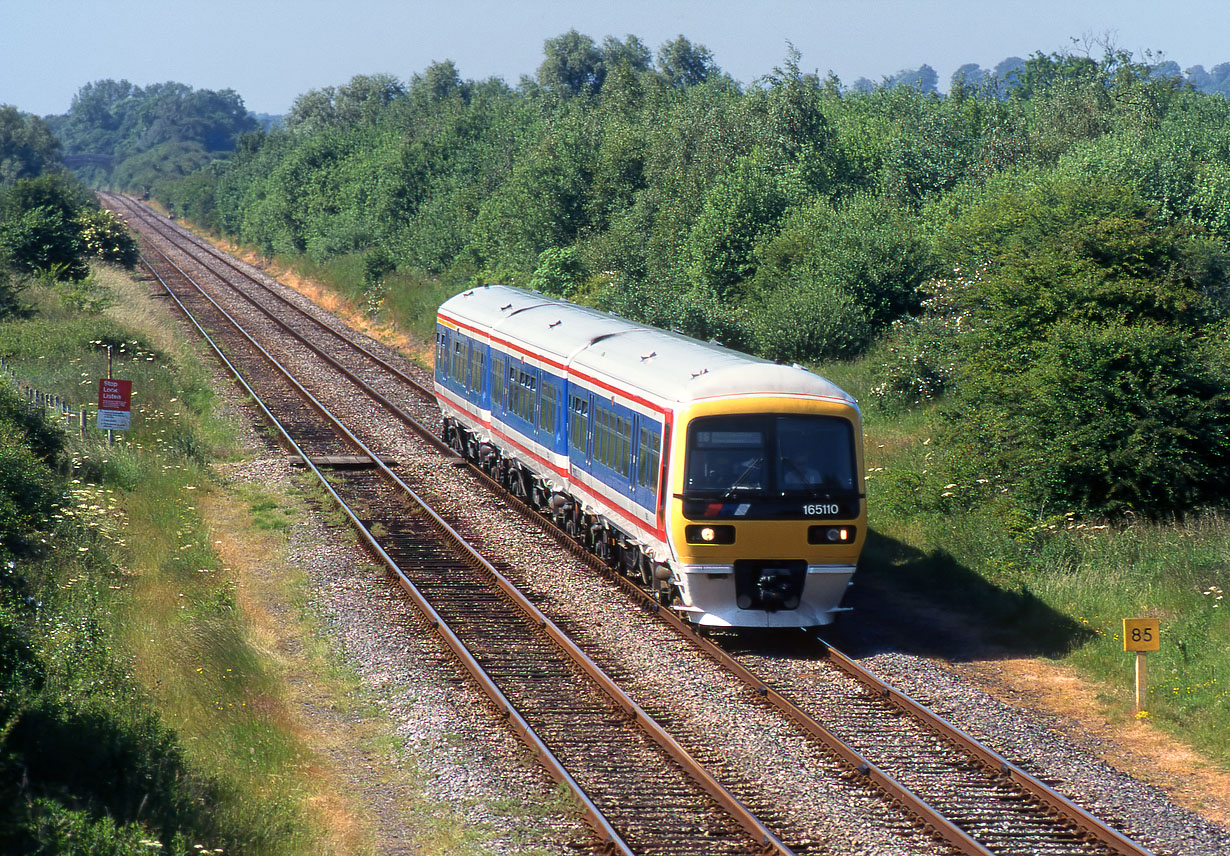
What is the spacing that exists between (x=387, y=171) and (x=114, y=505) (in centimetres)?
4523

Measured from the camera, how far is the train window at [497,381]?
71.1 ft

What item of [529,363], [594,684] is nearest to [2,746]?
[594,684]

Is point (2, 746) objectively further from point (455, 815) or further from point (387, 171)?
point (387, 171)

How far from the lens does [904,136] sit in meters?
38.9

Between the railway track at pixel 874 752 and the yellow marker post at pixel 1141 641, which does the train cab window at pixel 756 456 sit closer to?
the railway track at pixel 874 752

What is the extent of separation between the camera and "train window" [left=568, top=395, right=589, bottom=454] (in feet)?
57.3

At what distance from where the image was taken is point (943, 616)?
1555 centimetres

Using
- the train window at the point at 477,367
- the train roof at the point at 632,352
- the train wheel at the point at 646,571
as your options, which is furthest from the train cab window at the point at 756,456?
the train window at the point at 477,367

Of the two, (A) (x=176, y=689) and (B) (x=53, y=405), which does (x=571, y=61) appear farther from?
(A) (x=176, y=689)

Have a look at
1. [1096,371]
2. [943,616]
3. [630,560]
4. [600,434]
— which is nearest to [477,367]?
[600,434]

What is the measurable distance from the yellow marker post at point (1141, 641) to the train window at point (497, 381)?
11.9m

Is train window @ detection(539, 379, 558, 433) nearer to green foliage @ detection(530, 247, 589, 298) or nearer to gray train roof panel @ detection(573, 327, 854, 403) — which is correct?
gray train roof panel @ detection(573, 327, 854, 403)

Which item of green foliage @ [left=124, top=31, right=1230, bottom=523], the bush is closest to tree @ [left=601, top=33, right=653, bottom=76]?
green foliage @ [left=124, top=31, right=1230, bottom=523]

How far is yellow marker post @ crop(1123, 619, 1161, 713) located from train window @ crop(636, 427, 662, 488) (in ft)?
16.9
